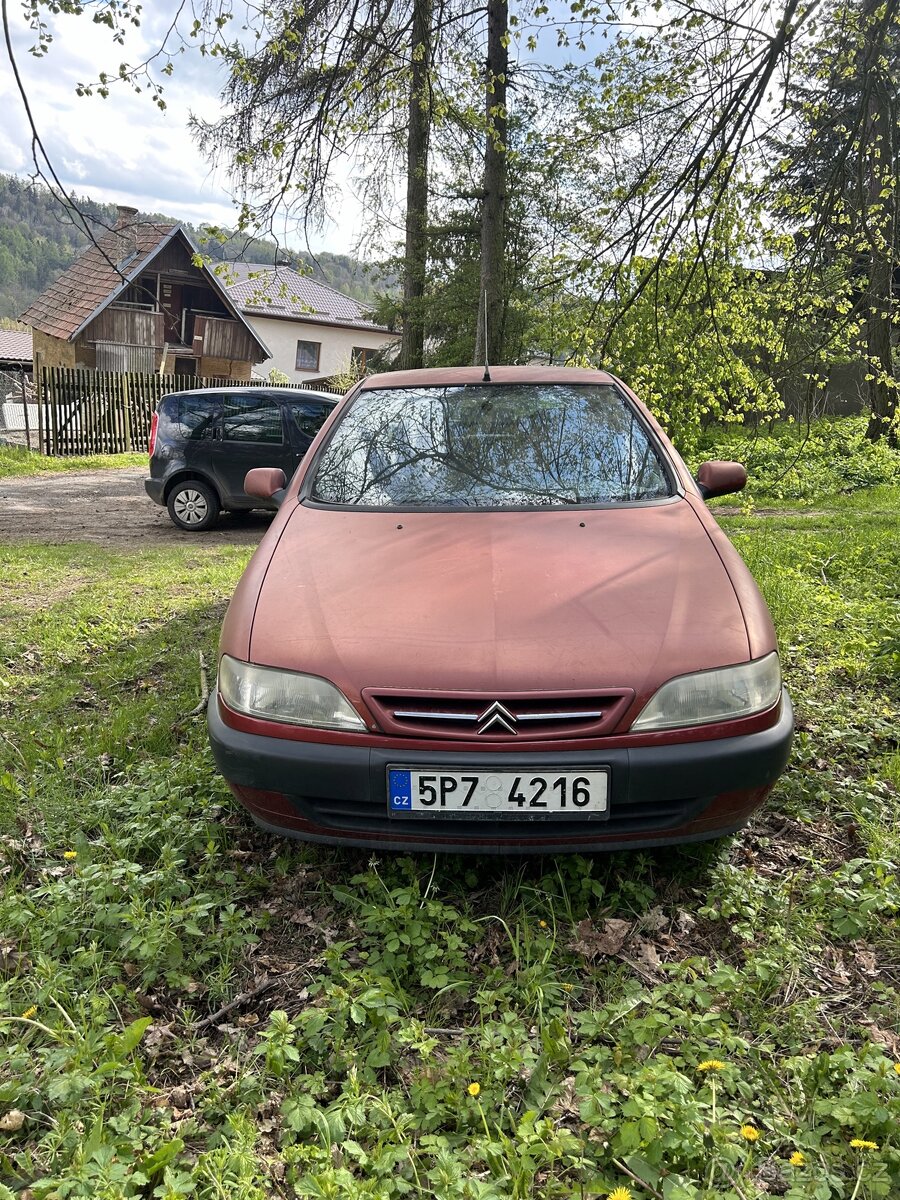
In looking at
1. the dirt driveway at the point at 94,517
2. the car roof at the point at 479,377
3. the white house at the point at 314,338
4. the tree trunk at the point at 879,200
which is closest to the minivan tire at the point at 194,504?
the dirt driveway at the point at 94,517

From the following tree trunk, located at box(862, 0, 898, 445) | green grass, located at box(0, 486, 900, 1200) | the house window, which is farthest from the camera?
the house window

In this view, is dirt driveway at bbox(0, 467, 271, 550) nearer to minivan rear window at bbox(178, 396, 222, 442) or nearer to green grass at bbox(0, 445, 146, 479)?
green grass at bbox(0, 445, 146, 479)

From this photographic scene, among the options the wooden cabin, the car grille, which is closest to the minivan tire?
the car grille

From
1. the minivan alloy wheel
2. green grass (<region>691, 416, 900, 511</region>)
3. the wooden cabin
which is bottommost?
the minivan alloy wheel

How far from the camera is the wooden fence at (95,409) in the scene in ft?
54.9


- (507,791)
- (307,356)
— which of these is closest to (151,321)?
(307,356)

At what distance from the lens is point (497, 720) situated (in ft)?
6.98

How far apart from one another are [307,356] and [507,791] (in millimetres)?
46965

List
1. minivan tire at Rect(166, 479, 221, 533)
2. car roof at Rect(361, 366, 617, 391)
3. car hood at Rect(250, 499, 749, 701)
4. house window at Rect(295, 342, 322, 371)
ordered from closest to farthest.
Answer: car hood at Rect(250, 499, 749, 701), car roof at Rect(361, 366, 617, 391), minivan tire at Rect(166, 479, 221, 533), house window at Rect(295, 342, 322, 371)

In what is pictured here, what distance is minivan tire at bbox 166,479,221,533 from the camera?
383 inches

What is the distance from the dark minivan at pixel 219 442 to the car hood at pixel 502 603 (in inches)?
277

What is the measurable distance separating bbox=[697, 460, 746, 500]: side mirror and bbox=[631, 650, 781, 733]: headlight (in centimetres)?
137

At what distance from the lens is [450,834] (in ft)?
7.18

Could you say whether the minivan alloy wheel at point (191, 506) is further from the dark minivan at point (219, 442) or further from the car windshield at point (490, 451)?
the car windshield at point (490, 451)
